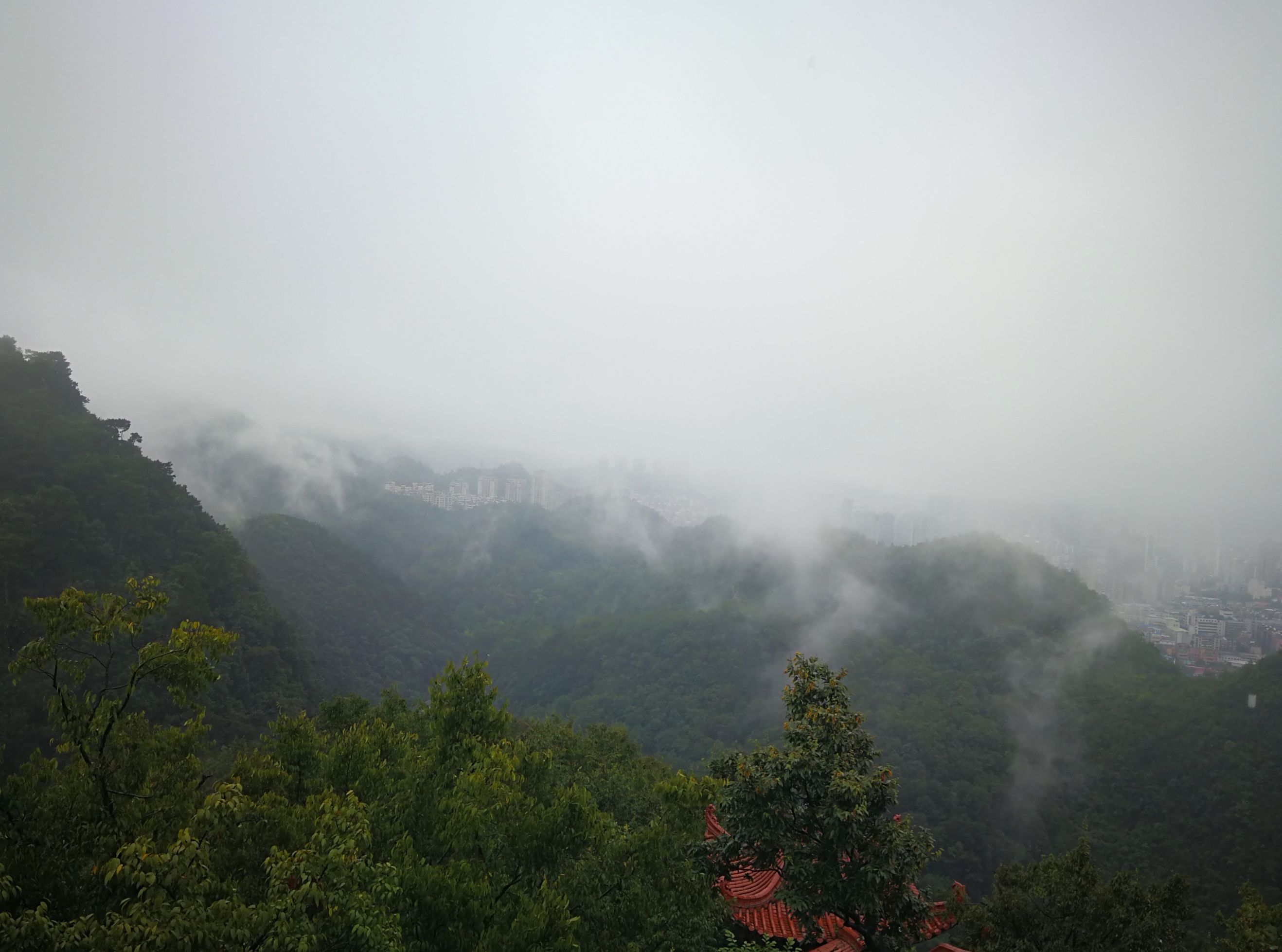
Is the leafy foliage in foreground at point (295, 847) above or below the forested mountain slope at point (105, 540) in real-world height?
above

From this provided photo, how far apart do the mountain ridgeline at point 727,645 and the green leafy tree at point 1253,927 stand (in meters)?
8.76

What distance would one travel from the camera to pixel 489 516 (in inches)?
5399

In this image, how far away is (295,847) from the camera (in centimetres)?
Result: 602

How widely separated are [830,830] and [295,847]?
19.3 ft

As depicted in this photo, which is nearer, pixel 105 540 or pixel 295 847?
pixel 295 847

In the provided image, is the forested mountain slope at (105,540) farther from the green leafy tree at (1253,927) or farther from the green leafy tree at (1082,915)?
the green leafy tree at (1253,927)

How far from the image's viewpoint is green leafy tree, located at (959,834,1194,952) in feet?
28.0

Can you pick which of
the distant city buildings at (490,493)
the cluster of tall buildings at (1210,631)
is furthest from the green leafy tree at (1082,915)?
the distant city buildings at (490,493)

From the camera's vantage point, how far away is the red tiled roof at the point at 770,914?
903 cm

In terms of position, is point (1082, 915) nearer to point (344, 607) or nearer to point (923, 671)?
point (923, 671)

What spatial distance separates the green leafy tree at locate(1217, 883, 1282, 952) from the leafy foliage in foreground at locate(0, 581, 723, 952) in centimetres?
665

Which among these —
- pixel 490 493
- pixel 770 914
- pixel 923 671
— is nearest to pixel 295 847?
pixel 770 914

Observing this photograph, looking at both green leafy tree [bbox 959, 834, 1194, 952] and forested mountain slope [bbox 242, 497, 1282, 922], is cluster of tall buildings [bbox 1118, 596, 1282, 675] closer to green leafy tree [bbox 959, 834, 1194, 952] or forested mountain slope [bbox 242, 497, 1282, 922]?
forested mountain slope [bbox 242, 497, 1282, 922]

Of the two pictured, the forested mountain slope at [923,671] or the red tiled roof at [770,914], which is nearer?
the red tiled roof at [770,914]
